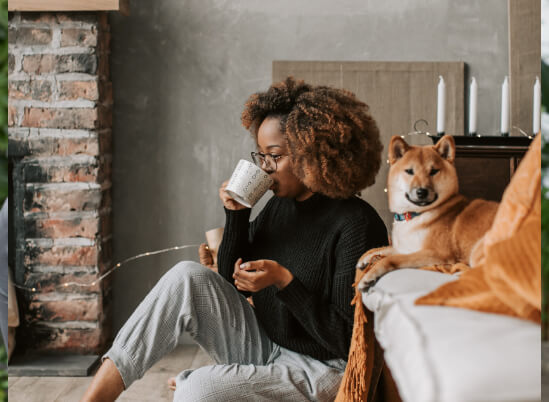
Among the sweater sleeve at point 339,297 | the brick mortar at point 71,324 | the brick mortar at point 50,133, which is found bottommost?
the brick mortar at point 71,324

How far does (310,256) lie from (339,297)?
8 centimetres

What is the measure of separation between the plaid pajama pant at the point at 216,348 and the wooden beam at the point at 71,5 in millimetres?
597

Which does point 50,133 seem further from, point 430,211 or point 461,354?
point 461,354

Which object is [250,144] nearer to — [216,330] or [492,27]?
[216,330]

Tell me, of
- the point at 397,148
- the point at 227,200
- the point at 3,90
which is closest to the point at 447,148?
the point at 397,148

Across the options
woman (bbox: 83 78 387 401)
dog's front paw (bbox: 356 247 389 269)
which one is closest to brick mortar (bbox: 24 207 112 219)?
woman (bbox: 83 78 387 401)

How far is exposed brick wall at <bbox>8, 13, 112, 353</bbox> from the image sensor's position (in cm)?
105

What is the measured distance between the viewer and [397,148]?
56 centimetres

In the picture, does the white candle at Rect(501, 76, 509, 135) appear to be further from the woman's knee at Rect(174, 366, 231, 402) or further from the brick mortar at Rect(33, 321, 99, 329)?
the brick mortar at Rect(33, 321, 99, 329)

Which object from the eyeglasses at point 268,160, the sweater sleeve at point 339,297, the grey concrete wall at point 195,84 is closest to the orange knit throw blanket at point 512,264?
the sweater sleeve at point 339,297

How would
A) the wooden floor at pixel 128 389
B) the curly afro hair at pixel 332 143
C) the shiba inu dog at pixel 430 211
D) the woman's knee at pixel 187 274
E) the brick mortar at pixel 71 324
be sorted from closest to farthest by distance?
the shiba inu dog at pixel 430 211 → the curly afro hair at pixel 332 143 → the woman's knee at pixel 187 274 → the wooden floor at pixel 128 389 → the brick mortar at pixel 71 324

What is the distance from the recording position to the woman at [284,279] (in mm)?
700

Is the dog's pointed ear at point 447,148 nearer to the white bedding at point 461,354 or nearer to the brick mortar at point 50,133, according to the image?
the white bedding at point 461,354

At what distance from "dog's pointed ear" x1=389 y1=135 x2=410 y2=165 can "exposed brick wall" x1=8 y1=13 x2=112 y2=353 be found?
2.20 ft
